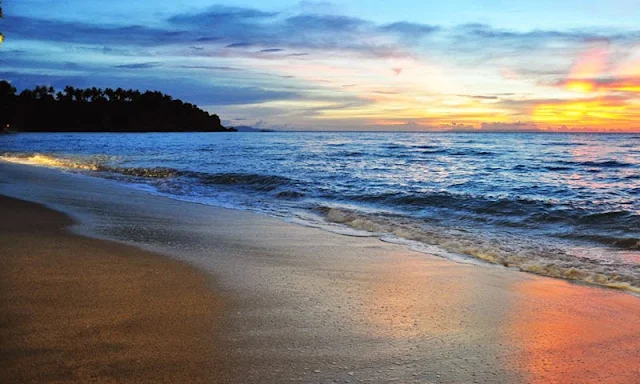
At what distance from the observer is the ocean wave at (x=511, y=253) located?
5.92 meters

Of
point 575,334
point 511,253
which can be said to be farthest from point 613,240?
point 575,334

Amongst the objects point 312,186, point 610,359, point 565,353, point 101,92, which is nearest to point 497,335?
point 565,353

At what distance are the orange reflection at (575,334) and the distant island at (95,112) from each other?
148m

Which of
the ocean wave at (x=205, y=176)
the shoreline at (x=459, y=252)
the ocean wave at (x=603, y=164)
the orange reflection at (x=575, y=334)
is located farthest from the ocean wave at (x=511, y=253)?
the ocean wave at (x=603, y=164)

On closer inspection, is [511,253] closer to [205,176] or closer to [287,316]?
[287,316]

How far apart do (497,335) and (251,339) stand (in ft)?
5.70

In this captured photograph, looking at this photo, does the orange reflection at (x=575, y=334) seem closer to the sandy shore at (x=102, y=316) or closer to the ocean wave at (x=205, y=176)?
the sandy shore at (x=102, y=316)

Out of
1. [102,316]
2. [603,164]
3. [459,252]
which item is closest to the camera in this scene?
[102,316]

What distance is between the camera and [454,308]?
14.2 ft

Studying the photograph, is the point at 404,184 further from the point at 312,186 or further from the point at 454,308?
the point at 454,308

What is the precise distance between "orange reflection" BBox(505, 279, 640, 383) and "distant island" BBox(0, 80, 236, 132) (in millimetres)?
147588

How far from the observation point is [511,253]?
7.27 meters

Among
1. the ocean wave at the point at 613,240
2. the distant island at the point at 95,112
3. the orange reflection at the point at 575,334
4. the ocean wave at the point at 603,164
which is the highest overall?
the distant island at the point at 95,112

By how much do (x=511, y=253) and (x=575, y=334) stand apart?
358 cm
